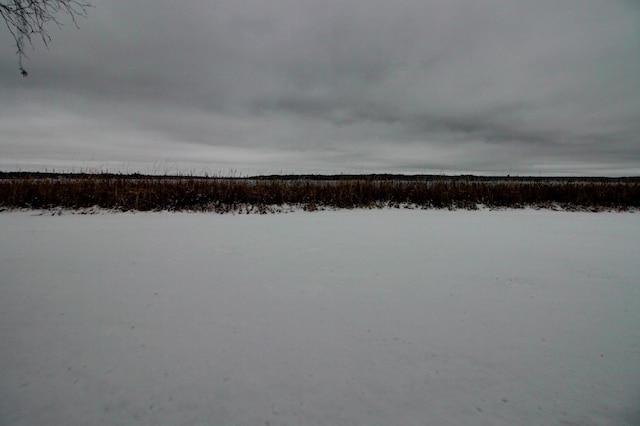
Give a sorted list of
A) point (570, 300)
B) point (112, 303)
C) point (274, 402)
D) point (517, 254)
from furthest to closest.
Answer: point (517, 254)
point (570, 300)
point (112, 303)
point (274, 402)

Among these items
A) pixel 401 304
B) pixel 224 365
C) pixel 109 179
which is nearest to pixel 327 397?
pixel 224 365

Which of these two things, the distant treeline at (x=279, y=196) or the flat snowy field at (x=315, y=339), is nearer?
the flat snowy field at (x=315, y=339)

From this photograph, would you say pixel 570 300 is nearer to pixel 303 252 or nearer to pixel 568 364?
pixel 568 364

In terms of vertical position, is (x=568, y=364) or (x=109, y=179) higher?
(x=109, y=179)

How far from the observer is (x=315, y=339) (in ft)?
6.70

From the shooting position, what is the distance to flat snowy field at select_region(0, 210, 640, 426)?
4.67ft

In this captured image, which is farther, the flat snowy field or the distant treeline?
the distant treeline

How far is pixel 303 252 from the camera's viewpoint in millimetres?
4625

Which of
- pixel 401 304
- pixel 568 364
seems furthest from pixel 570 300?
pixel 401 304

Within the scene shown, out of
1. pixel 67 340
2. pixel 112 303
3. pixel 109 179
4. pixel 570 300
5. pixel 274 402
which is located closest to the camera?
pixel 274 402

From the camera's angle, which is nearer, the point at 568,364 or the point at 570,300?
the point at 568,364

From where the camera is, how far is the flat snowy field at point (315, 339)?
4.67ft

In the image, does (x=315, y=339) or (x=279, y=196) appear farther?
(x=279, y=196)

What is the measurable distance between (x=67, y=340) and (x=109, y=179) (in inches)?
534
